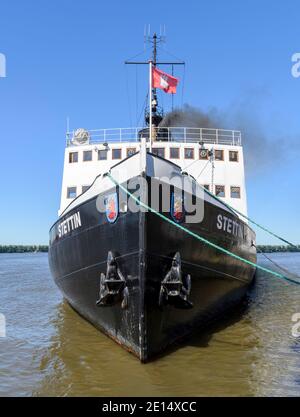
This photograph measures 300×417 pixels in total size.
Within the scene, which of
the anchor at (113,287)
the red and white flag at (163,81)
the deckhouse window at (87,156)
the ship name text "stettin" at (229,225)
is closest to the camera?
the anchor at (113,287)

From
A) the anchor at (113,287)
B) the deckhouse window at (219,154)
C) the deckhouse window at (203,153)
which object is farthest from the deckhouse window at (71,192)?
the anchor at (113,287)

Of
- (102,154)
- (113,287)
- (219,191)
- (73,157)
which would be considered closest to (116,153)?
(102,154)

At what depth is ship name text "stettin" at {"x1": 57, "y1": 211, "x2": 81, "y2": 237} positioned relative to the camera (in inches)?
335

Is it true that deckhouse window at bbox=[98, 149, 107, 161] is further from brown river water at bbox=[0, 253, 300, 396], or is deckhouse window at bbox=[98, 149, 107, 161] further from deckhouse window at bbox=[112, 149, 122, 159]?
brown river water at bbox=[0, 253, 300, 396]

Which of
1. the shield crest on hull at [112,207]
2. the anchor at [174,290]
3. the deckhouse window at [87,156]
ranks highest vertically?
the deckhouse window at [87,156]

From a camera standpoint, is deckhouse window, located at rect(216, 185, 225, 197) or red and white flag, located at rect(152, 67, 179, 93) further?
deckhouse window, located at rect(216, 185, 225, 197)

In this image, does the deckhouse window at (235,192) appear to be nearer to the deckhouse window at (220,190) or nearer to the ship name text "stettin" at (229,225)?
the deckhouse window at (220,190)

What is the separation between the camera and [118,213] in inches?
284

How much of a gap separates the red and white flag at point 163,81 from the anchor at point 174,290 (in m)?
4.75

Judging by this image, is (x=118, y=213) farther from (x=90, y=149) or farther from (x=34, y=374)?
(x=90, y=149)

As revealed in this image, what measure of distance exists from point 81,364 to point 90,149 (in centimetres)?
730

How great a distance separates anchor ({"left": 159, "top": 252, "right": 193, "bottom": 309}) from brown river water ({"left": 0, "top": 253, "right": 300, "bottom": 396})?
3.14 ft

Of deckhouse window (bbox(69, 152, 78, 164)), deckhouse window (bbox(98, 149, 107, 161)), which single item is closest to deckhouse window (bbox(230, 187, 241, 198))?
deckhouse window (bbox(98, 149, 107, 161))

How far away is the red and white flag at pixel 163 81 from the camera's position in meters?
9.80
